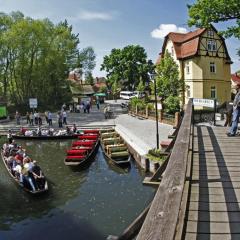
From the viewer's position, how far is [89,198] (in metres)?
15.4

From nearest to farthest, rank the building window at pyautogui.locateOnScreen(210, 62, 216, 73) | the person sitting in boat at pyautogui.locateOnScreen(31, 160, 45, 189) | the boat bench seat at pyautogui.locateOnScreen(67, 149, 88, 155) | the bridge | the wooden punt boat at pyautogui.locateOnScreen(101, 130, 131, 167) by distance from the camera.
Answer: the bridge
the person sitting in boat at pyautogui.locateOnScreen(31, 160, 45, 189)
the wooden punt boat at pyautogui.locateOnScreen(101, 130, 131, 167)
the boat bench seat at pyautogui.locateOnScreen(67, 149, 88, 155)
the building window at pyautogui.locateOnScreen(210, 62, 216, 73)

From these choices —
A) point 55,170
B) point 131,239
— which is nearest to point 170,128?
point 55,170

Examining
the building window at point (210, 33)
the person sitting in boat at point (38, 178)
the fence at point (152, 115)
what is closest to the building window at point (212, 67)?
the building window at point (210, 33)

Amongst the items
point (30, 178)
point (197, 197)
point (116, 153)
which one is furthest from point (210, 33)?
point (197, 197)

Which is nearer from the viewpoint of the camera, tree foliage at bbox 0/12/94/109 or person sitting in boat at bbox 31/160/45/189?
person sitting in boat at bbox 31/160/45/189

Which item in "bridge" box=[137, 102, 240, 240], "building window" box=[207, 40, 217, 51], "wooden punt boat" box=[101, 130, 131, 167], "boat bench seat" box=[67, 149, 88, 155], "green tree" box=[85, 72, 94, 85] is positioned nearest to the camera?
"bridge" box=[137, 102, 240, 240]

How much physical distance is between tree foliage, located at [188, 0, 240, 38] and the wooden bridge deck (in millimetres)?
12860

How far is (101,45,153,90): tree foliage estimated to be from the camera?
69312 millimetres

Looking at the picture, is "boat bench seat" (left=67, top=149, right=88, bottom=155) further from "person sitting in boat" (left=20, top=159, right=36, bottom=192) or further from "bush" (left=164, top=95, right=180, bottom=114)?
"bush" (left=164, top=95, right=180, bottom=114)

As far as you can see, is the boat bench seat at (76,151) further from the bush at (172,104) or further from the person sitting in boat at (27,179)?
the bush at (172,104)

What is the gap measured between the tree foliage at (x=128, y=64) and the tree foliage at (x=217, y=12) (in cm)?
4718

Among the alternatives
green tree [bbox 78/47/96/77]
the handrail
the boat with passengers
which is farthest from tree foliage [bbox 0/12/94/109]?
the handrail

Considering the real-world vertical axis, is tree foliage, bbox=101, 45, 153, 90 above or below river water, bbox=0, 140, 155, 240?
above

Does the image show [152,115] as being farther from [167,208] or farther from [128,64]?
[128,64]
